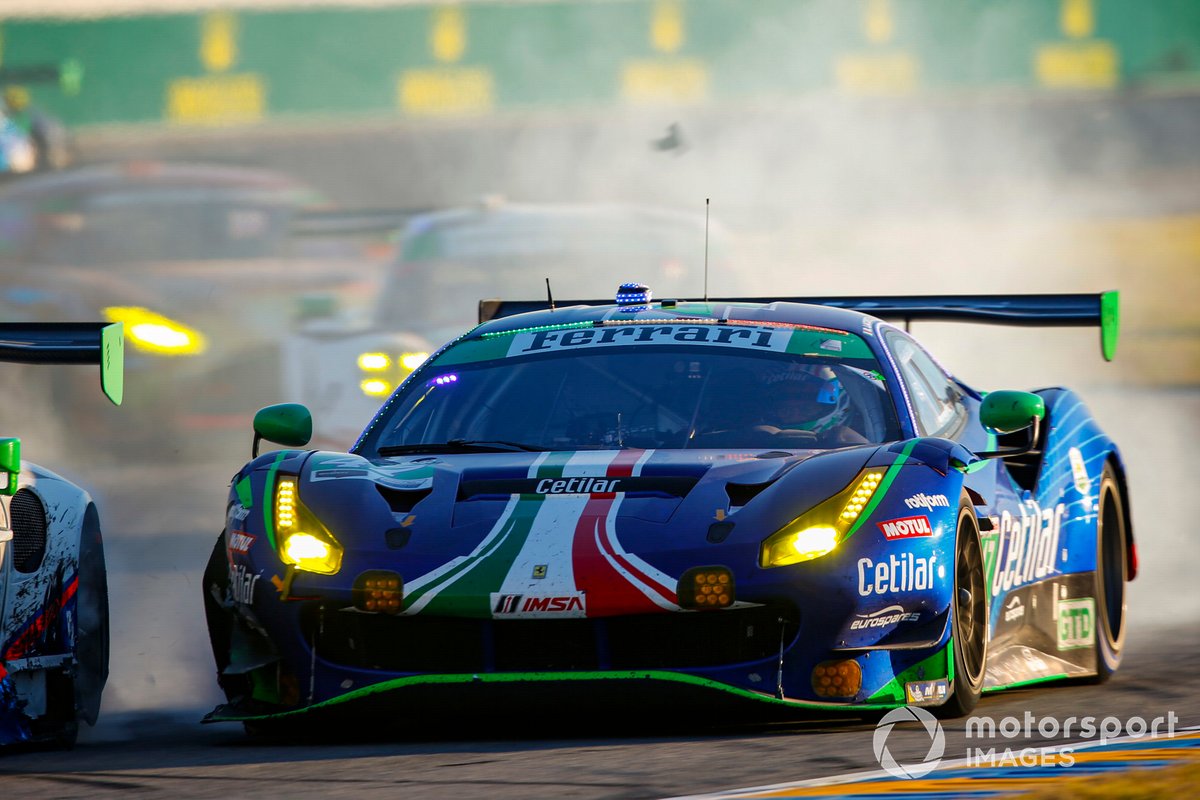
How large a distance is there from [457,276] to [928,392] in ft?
18.9

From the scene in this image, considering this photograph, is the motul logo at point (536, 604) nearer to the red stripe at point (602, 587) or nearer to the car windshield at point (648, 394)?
the red stripe at point (602, 587)

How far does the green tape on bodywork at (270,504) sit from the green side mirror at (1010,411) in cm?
191

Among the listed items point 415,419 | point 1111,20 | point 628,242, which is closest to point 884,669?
point 415,419

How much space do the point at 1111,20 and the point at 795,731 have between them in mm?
16279

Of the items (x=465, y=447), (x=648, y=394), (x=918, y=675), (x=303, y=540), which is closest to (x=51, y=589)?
(x=303, y=540)

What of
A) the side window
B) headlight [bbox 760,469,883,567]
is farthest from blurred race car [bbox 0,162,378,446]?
headlight [bbox 760,469,883,567]

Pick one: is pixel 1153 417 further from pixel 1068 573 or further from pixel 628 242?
pixel 1068 573

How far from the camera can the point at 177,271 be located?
53.3 feet

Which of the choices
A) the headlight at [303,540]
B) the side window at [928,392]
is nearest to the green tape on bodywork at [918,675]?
the side window at [928,392]

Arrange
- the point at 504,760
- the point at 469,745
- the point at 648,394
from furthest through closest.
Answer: the point at 648,394
the point at 469,745
the point at 504,760

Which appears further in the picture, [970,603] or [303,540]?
[970,603]

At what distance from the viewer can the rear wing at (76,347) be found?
6.18 meters

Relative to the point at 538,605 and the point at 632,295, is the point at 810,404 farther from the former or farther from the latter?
the point at 538,605

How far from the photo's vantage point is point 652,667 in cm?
510
